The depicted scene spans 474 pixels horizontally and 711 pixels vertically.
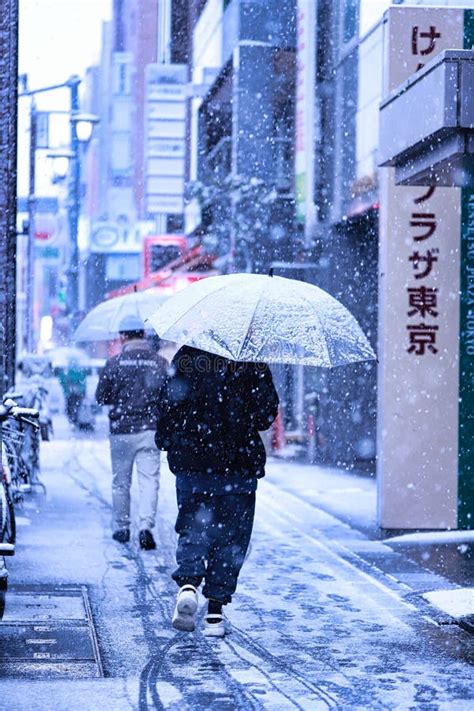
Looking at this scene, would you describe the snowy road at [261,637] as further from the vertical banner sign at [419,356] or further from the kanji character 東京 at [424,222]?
the kanji character 東京 at [424,222]

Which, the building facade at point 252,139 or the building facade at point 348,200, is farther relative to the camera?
→ the building facade at point 252,139

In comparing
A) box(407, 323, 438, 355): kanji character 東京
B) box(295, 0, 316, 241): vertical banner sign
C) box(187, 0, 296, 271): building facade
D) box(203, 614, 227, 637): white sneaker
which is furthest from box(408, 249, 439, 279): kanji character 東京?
box(187, 0, 296, 271): building facade

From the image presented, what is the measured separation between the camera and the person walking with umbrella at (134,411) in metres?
10.9

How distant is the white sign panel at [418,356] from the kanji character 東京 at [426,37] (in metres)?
1.08

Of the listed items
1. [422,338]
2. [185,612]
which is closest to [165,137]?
[422,338]

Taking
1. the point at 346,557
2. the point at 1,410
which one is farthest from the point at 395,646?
the point at 346,557

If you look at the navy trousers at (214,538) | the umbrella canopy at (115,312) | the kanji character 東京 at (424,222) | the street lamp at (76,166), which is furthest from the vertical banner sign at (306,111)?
the navy trousers at (214,538)

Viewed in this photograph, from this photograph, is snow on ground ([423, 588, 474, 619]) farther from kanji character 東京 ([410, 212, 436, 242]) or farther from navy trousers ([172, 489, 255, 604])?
kanji character 東京 ([410, 212, 436, 242])

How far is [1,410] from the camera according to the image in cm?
649

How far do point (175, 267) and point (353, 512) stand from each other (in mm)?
25059

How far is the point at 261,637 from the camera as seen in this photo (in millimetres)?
7375

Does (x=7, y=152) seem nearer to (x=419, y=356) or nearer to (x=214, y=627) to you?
(x=419, y=356)

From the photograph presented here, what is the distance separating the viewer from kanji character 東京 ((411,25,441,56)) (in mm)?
11641

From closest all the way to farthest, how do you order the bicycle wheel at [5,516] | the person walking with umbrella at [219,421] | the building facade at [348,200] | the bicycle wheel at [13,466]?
the bicycle wheel at [5,516]
the person walking with umbrella at [219,421]
the bicycle wheel at [13,466]
the building facade at [348,200]
